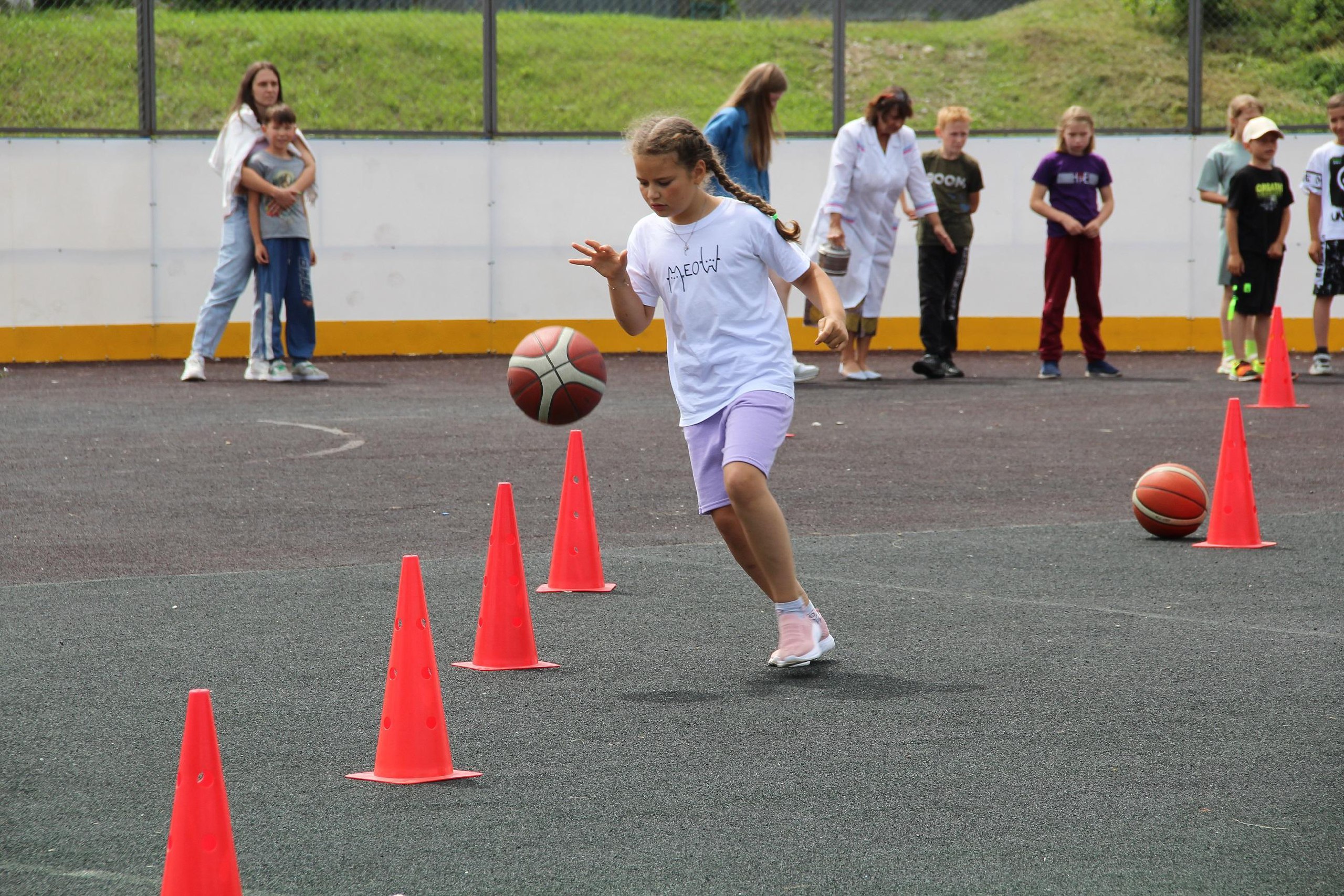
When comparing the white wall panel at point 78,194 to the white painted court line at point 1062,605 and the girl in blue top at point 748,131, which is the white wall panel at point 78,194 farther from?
the white painted court line at point 1062,605

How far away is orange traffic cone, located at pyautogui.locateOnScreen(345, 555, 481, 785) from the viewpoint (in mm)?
4508

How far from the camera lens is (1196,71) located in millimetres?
18953

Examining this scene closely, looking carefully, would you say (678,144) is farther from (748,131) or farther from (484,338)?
(484,338)

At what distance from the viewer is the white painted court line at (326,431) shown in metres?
10.6

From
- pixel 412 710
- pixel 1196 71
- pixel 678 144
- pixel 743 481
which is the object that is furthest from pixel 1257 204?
pixel 412 710

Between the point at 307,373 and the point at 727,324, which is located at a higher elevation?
the point at 727,324

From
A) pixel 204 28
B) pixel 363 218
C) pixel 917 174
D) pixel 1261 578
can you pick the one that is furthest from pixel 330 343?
pixel 1261 578

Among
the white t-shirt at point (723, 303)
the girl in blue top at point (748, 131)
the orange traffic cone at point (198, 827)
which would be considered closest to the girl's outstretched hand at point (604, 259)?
the white t-shirt at point (723, 303)

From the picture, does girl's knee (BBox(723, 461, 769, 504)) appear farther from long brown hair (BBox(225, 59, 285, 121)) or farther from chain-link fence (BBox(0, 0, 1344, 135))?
chain-link fence (BBox(0, 0, 1344, 135))

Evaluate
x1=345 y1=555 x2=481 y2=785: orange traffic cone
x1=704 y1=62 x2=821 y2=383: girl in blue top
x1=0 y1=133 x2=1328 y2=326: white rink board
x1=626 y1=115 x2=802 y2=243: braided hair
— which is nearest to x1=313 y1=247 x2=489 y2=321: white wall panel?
x1=0 y1=133 x2=1328 y2=326: white rink board

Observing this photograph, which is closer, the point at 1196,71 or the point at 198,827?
the point at 198,827

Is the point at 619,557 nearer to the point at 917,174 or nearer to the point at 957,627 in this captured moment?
the point at 957,627

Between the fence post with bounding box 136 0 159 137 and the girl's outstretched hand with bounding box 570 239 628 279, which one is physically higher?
the fence post with bounding box 136 0 159 137

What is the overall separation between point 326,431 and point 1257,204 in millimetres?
Result: 7699
